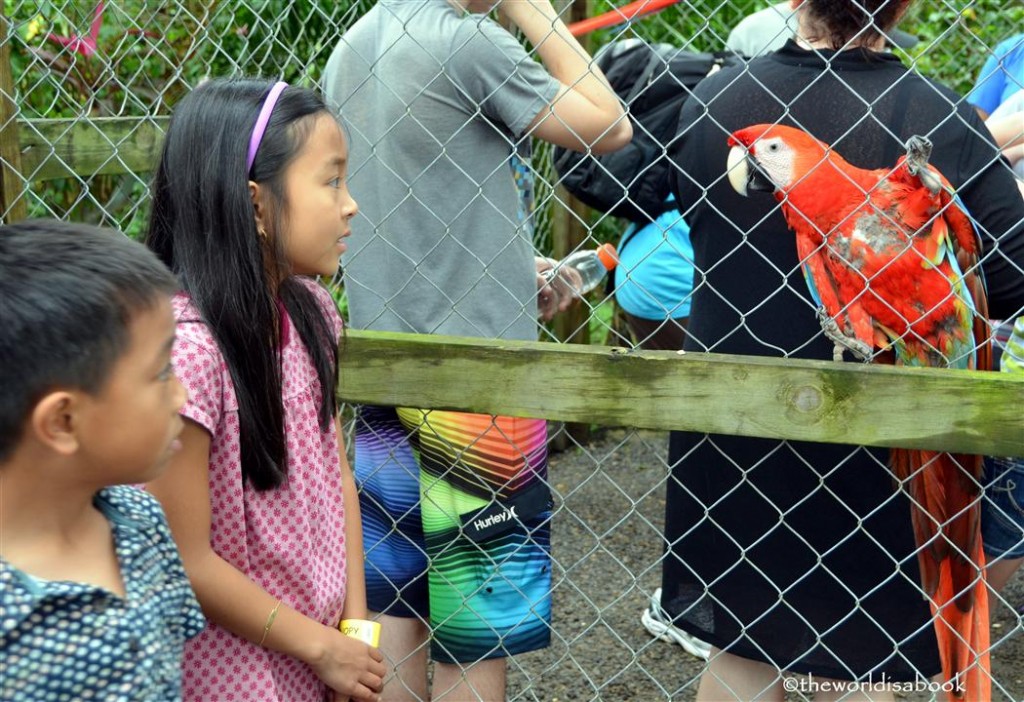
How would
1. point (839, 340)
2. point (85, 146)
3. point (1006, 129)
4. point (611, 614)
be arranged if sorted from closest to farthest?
point (839, 340)
point (1006, 129)
point (85, 146)
point (611, 614)

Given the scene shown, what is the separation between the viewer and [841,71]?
5.91ft

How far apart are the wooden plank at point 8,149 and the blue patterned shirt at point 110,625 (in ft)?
4.15

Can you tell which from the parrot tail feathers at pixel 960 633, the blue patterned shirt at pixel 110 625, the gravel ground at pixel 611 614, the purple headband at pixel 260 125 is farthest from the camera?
the gravel ground at pixel 611 614

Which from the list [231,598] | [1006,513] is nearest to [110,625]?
[231,598]

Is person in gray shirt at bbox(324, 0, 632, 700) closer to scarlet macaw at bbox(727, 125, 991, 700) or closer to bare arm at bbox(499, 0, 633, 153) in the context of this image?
bare arm at bbox(499, 0, 633, 153)

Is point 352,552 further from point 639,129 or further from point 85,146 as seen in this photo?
point 639,129

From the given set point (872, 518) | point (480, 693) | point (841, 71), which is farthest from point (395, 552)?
point (841, 71)

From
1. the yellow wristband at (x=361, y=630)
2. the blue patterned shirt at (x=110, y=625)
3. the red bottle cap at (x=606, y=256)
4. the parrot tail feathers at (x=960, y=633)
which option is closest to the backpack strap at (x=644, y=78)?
the red bottle cap at (x=606, y=256)

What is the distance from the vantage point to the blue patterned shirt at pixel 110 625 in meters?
1.11

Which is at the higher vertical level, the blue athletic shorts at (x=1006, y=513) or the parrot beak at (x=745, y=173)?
the parrot beak at (x=745, y=173)

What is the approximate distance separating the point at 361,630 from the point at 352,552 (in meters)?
0.12

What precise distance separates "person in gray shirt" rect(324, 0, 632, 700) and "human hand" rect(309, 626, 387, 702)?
1.77 feet

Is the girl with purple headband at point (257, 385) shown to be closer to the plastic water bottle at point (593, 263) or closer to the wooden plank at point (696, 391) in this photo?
the wooden plank at point (696, 391)

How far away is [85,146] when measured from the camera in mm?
2715
